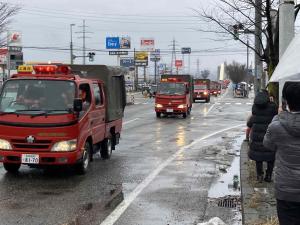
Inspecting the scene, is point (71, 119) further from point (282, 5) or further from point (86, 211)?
point (282, 5)

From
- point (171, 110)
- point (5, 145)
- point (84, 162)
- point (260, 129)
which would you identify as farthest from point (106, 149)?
point (171, 110)

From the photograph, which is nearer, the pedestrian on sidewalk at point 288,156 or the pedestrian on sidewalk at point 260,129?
the pedestrian on sidewalk at point 288,156

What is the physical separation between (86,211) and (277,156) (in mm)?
4042

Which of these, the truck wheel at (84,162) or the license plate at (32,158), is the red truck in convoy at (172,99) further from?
the license plate at (32,158)

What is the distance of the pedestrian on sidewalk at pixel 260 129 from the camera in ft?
29.6

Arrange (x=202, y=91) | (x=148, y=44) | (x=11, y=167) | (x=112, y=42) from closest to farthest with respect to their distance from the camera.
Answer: (x=11, y=167), (x=202, y=91), (x=112, y=42), (x=148, y=44)

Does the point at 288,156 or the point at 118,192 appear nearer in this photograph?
the point at 288,156

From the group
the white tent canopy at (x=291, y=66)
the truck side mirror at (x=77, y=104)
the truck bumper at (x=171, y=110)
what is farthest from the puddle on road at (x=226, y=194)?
the truck bumper at (x=171, y=110)

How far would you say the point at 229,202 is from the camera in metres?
8.71

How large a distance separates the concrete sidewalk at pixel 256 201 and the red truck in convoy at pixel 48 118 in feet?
10.6

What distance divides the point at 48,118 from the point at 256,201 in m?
4.30

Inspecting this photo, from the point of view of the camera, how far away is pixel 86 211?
7965 millimetres

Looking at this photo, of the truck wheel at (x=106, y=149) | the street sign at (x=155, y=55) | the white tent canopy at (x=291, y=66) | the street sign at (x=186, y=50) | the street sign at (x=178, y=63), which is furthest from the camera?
the street sign at (x=178, y=63)

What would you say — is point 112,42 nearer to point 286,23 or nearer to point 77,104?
point 77,104
